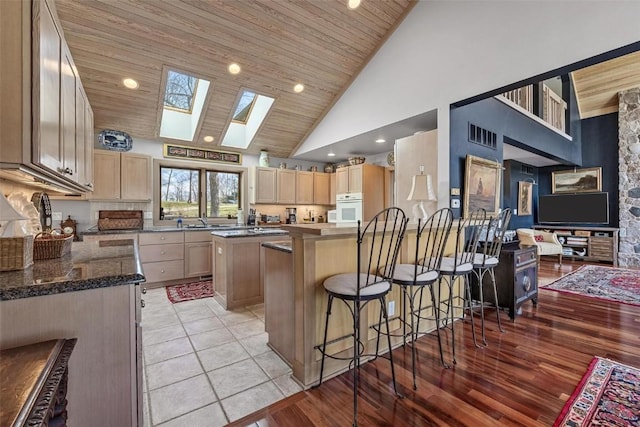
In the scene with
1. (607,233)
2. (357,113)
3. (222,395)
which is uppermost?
(357,113)

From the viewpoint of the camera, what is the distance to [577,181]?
709cm

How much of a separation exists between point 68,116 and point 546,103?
24.0 ft

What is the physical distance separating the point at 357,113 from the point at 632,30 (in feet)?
9.82

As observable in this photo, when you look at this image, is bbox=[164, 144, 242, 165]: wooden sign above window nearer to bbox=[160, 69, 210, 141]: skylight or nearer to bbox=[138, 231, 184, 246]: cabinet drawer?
bbox=[160, 69, 210, 141]: skylight

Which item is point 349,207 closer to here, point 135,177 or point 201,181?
point 201,181

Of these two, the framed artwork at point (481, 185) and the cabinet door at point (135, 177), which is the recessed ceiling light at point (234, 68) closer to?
the cabinet door at point (135, 177)

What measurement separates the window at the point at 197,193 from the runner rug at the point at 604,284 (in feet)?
19.1

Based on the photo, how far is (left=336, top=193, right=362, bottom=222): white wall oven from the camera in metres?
5.49

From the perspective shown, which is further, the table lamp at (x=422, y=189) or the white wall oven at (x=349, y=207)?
the white wall oven at (x=349, y=207)

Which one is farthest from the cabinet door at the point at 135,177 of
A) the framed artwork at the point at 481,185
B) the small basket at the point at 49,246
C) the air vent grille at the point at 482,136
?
the air vent grille at the point at 482,136

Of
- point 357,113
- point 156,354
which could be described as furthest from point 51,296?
point 357,113

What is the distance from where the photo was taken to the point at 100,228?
4.34m

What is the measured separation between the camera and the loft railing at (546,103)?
14.8 ft

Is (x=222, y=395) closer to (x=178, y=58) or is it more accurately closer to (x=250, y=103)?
(x=178, y=58)
